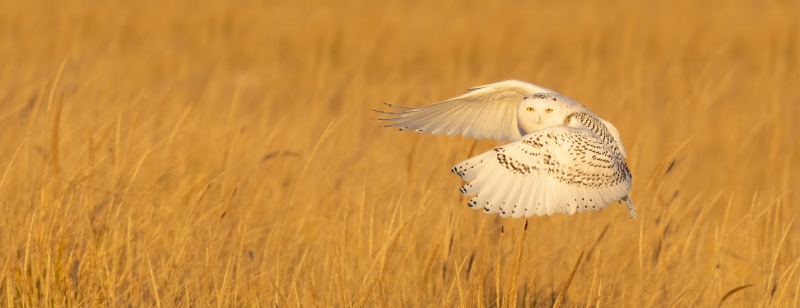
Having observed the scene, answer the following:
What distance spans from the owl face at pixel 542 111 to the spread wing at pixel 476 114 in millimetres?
220

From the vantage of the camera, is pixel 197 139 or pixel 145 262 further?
pixel 197 139

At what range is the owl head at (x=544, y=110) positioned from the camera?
2.49 meters

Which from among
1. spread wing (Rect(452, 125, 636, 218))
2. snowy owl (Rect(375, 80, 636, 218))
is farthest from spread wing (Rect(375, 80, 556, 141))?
spread wing (Rect(452, 125, 636, 218))

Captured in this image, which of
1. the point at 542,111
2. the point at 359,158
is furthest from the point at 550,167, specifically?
the point at 359,158

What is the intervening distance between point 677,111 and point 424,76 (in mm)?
3060

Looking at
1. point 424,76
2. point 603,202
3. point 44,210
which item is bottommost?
point 424,76

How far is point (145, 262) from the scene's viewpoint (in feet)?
10.5

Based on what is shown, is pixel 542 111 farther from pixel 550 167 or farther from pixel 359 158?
pixel 359 158

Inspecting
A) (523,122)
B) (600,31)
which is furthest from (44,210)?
(600,31)

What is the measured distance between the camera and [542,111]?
251cm

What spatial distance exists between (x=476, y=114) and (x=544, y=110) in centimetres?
46

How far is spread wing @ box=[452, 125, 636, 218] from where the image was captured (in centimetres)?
227

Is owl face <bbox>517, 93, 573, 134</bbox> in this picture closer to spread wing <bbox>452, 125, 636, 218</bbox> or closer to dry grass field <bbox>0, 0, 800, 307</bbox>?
spread wing <bbox>452, 125, 636, 218</bbox>

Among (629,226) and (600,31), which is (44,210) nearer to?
(629,226)
